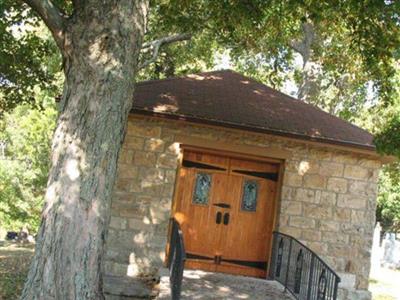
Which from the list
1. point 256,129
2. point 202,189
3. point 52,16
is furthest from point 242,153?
point 52,16

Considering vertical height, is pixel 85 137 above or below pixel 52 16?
below

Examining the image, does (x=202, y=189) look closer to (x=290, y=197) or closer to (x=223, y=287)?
(x=290, y=197)

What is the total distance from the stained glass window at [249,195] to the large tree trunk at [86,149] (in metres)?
4.48

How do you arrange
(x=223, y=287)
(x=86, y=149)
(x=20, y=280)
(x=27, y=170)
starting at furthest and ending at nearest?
(x=27, y=170)
(x=20, y=280)
(x=223, y=287)
(x=86, y=149)

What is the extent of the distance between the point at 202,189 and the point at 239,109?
1659 millimetres

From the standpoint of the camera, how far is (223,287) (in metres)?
7.62

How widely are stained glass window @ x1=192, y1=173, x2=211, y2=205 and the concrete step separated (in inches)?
50.8

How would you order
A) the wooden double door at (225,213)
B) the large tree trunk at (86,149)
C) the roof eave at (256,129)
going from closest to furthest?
1. the large tree trunk at (86,149)
2. the roof eave at (256,129)
3. the wooden double door at (225,213)

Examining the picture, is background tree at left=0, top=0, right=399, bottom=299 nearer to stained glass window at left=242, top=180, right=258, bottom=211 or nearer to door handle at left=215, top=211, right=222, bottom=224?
door handle at left=215, top=211, right=222, bottom=224

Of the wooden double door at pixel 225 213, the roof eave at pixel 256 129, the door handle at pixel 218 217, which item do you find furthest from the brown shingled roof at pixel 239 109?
the door handle at pixel 218 217

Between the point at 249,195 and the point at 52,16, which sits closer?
the point at 52,16

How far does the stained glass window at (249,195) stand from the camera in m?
9.23

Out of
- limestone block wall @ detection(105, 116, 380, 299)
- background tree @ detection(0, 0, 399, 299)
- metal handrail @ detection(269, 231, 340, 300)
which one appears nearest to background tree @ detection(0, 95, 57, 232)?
limestone block wall @ detection(105, 116, 380, 299)

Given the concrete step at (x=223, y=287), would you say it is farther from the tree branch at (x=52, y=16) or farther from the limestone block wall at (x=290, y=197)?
the tree branch at (x=52, y=16)
